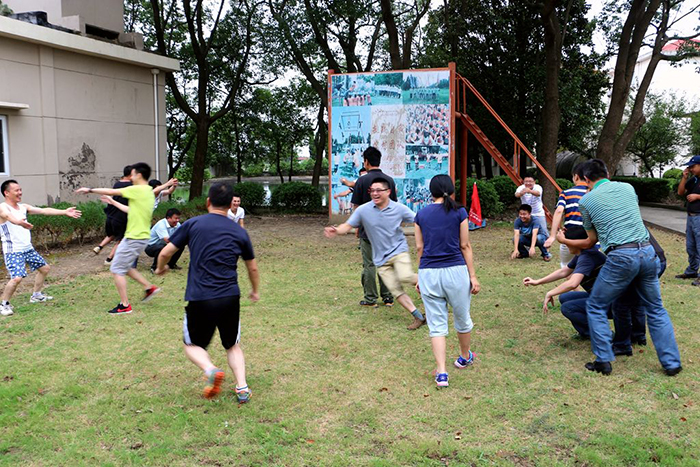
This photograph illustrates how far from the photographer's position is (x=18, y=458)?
13.7 ft

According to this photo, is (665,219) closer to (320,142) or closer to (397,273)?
(320,142)

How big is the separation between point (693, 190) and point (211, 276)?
7.72 meters

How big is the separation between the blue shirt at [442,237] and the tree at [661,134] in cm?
2668

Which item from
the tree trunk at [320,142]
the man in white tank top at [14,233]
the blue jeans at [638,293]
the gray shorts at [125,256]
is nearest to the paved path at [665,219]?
the blue jeans at [638,293]

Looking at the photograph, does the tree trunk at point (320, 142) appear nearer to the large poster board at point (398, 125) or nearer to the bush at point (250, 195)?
the bush at point (250, 195)

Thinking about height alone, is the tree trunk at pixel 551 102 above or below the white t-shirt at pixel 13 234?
above

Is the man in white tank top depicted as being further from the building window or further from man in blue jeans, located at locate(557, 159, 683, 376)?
the building window

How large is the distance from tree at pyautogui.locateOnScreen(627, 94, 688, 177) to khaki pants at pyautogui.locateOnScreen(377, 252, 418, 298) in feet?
84.1

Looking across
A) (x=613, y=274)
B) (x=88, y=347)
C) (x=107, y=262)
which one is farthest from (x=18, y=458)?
(x=107, y=262)

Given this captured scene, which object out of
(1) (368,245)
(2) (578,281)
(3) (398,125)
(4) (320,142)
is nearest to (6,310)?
(1) (368,245)

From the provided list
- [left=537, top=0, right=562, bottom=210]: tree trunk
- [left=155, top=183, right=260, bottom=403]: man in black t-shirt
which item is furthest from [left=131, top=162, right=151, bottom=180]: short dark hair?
[left=537, top=0, right=562, bottom=210]: tree trunk

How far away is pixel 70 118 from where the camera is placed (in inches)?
622

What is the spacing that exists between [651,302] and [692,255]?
15.7 feet

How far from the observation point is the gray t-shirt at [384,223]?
22.4 ft
